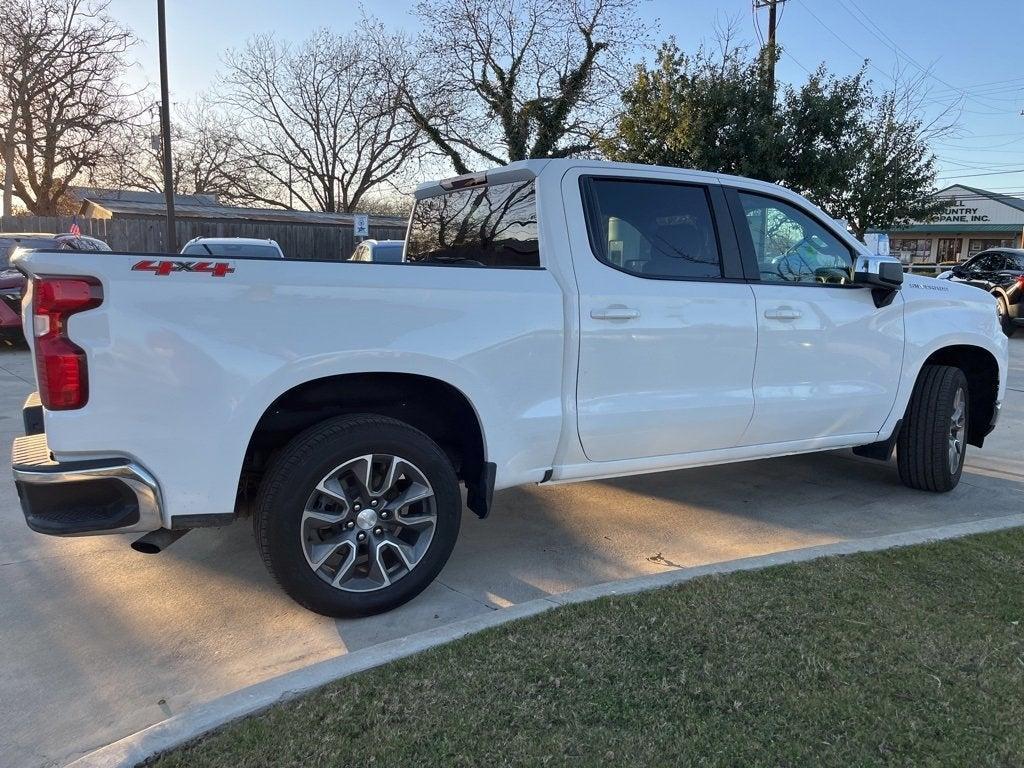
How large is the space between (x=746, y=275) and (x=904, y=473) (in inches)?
83.1

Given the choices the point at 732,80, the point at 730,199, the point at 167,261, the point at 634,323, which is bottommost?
the point at 634,323

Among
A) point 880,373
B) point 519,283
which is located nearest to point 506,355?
point 519,283

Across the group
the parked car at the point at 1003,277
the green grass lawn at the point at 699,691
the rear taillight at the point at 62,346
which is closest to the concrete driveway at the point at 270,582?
the green grass lawn at the point at 699,691

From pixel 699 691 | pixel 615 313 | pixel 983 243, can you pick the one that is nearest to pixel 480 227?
pixel 615 313

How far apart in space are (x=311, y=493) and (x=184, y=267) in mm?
981

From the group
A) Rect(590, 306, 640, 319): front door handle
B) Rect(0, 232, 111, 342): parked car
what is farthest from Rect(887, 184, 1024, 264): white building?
Rect(590, 306, 640, 319): front door handle

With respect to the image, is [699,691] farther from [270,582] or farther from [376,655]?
[270,582]

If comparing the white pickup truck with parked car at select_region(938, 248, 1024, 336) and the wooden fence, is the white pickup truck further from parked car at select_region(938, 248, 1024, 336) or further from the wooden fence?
the wooden fence

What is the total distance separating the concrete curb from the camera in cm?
237

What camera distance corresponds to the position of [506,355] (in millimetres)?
3459

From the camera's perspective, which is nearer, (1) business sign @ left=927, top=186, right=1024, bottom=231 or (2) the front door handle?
(2) the front door handle

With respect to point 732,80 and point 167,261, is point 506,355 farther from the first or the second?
point 732,80

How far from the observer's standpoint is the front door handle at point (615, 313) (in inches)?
144

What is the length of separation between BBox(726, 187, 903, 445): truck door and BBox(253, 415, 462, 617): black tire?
1.83 meters
